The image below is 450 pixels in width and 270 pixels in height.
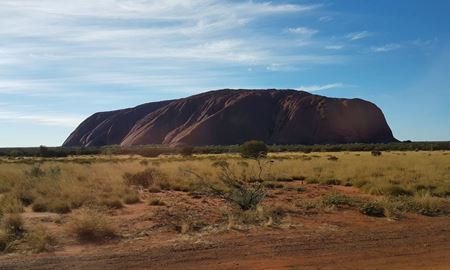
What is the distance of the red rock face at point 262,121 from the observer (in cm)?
11806

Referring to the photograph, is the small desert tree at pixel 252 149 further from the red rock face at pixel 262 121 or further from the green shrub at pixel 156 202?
the red rock face at pixel 262 121

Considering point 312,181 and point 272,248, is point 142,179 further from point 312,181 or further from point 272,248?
point 272,248

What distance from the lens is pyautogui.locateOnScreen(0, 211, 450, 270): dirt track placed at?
8484 millimetres

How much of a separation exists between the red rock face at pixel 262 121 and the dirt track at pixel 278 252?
104 meters

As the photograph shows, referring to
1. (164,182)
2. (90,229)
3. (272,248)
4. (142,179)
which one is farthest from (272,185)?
(272,248)

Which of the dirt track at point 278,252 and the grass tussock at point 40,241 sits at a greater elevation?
the grass tussock at point 40,241

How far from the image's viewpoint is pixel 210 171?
29.3 metres

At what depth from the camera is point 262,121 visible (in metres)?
124

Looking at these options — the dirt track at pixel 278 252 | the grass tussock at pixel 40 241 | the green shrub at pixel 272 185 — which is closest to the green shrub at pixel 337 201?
the dirt track at pixel 278 252

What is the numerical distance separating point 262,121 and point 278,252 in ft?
378

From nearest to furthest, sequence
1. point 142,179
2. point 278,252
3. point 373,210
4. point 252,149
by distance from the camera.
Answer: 1. point 278,252
2. point 373,210
3. point 142,179
4. point 252,149

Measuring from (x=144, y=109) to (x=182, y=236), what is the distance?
148 meters

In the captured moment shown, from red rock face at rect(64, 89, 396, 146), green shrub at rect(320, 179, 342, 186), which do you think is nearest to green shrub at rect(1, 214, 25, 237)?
green shrub at rect(320, 179, 342, 186)

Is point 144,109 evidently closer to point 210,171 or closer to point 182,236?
point 210,171
